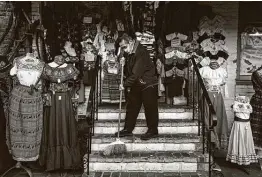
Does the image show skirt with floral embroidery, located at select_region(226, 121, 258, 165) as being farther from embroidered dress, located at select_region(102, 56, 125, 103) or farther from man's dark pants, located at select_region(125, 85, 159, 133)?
embroidered dress, located at select_region(102, 56, 125, 103)

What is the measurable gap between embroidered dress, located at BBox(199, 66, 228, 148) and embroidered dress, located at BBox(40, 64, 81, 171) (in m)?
2.77

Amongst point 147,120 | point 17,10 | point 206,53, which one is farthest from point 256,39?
point 17,10

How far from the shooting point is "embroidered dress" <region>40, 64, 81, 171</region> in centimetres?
732

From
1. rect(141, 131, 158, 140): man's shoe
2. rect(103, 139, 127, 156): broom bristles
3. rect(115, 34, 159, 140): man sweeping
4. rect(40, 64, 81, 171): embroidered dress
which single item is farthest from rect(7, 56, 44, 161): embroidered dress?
rect(141, 131, 158, 140): man's shoe

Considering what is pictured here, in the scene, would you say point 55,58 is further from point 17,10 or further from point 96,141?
point 96,141

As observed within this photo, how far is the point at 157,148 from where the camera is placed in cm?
692

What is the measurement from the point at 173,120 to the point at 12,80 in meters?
3.25

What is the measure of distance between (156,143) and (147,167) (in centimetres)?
54

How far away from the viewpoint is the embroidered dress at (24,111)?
698 cm

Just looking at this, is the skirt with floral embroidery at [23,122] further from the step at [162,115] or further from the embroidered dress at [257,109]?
the embroidered dress at [257,109]

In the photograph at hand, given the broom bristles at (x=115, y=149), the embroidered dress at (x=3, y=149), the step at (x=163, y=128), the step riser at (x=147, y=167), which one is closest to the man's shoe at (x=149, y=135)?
the step at (x=163, y=128)

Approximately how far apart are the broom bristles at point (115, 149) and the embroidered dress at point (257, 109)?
292 cm

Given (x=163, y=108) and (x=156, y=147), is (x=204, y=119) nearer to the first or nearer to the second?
(x=163, y=108)

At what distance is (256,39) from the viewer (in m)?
8.70
